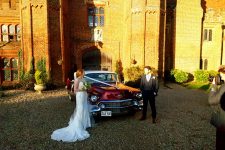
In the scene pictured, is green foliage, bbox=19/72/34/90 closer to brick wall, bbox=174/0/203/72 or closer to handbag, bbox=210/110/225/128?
brick wall, bbox=174/0/203/72

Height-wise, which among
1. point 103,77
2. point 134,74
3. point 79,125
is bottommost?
point 79,125

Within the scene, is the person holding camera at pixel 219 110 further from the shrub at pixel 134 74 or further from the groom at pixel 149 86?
the shrub at pixel 134 74

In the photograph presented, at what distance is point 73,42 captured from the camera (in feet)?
67.5

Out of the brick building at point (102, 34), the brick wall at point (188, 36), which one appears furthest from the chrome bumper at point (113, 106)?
the brick wall at point (188, 36)

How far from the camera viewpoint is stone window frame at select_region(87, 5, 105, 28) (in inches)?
829

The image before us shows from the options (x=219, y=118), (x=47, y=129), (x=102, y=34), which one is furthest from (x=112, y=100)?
(x=102, y=34)

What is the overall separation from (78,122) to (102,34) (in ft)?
50.1

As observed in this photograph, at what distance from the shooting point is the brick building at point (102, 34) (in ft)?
56.9

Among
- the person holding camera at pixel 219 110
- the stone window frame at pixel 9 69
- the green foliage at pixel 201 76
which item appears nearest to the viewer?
the person holding camera at pixel 219 110

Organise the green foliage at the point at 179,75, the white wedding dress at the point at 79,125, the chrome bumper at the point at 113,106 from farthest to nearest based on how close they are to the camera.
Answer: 1. the green foliage at the point at 179,75
2. the chrome bumper at the point at 113,106
3. the white wedding dress at the point at 79,125

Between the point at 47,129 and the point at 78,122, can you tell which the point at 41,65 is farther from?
the point at 78,122

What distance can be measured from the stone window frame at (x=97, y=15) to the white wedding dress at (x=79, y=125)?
1484 centimetres

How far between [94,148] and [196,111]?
5.92m

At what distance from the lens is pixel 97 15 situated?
69.5 ft
